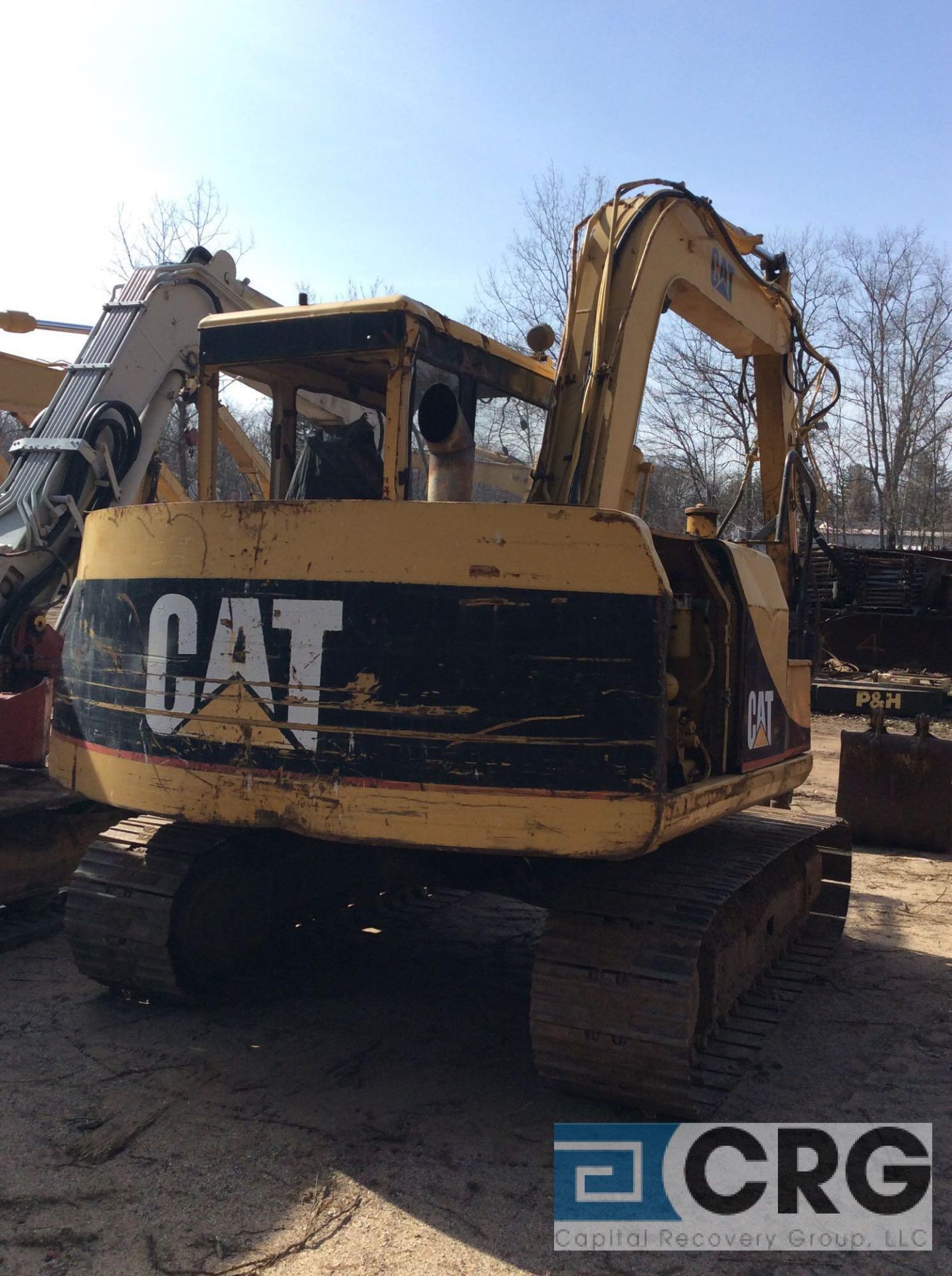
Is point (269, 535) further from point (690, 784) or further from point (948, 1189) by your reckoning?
point (948, 1189)

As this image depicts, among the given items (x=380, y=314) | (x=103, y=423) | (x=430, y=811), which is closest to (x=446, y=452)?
(x=380, y=314)

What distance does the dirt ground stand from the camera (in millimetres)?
2795

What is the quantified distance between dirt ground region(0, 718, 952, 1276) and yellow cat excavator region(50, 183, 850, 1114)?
26 centimetres

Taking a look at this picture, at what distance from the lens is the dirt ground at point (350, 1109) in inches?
110

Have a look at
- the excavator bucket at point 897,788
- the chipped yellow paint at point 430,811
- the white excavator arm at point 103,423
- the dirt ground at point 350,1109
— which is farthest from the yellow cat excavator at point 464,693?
the excavator bucket at point 897,788

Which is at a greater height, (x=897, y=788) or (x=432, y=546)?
(x=432, y=546)

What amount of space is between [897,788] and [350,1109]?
5180 mm

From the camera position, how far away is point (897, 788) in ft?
24.7

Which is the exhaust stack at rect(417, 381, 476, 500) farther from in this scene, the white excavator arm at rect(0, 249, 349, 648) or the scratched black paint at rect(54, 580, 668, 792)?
the white excavator arm at rect(0, 249, 349, 648)

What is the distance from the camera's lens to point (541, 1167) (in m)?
3.22

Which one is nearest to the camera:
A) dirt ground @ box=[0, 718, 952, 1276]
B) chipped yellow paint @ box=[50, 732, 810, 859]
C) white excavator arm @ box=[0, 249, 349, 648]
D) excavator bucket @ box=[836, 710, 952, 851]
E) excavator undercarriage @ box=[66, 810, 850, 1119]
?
dirt ground @ box=[0, 718, 952, 1276]

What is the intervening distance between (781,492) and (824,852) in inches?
81.2

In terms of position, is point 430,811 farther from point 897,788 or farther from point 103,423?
point 897,788

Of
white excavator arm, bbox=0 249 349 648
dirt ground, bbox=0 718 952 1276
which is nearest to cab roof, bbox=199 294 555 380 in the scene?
white excavator arm, bbox=0 249 349 648
